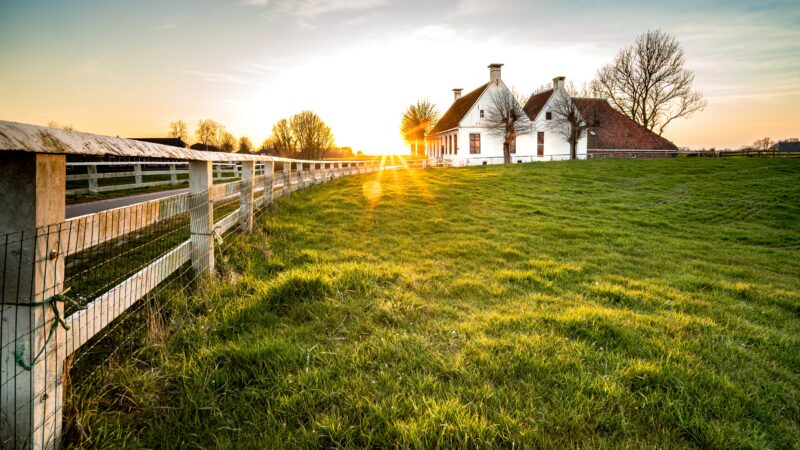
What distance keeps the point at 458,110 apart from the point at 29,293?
43.7m

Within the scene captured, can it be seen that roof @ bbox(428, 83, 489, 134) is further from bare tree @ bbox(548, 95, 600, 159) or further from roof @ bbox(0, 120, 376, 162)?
roof @ bbox(0, 120, 376, 162)

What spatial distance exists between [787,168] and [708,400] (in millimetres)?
28638

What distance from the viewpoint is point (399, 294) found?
4.43 m

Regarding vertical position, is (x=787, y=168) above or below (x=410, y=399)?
above

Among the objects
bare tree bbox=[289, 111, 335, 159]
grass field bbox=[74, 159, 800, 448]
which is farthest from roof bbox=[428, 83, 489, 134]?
grass field bbox=[74, 159, 800, 448]

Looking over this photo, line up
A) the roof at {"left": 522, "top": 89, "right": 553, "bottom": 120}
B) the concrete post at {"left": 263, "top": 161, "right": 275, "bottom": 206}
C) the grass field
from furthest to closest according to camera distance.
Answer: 1. the roof at {"left": 522, "top": 89, "right": 553, "bottom": 120}
2. the concrete post at {"left": 263, "top": 161, "right": 275, "bottom": 206}
3. the grass field

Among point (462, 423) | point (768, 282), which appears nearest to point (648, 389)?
point (462, 423)

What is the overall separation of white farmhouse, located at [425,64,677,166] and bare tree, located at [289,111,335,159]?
25.1 m

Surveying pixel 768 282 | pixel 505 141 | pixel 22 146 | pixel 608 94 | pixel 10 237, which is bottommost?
pixel 768 282

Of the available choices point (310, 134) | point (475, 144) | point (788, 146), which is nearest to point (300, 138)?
point (310, 134)

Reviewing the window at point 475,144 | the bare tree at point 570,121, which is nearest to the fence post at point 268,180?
the window at point 475,144

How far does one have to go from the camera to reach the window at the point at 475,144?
127ft

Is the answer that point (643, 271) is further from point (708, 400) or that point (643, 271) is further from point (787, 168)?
point (787, 168)

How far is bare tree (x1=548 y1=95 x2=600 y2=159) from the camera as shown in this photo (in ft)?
119
